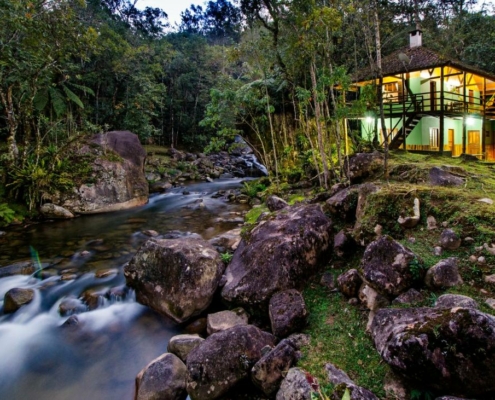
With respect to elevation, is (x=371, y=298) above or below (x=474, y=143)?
above

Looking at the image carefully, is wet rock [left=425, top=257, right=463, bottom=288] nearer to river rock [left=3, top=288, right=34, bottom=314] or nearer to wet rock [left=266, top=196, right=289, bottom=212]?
wet rock [left=266, top=196, right=289, bottom=212]

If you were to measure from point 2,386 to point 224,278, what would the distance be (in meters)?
3.71

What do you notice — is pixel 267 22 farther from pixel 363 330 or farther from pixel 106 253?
pixel 363 330

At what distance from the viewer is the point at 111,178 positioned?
14297mm

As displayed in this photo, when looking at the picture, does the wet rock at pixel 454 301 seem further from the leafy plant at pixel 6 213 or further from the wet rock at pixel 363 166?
the leafy plant at pixel 6 213

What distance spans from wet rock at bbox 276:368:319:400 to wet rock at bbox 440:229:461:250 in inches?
106

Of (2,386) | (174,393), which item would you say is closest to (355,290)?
(174,393)

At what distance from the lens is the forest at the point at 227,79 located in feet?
33.1

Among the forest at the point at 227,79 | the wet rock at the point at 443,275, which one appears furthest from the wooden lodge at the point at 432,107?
the wet rock at the point at 443,275

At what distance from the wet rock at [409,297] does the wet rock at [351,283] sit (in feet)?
2.24

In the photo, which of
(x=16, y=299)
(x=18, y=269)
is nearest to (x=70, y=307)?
(x=16, y=299)

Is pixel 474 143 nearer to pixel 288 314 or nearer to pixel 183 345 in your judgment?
pixel 288 314

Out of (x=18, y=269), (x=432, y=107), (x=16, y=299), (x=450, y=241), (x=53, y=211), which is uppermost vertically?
(x=432, y=107)

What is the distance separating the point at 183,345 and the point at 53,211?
410 inches
